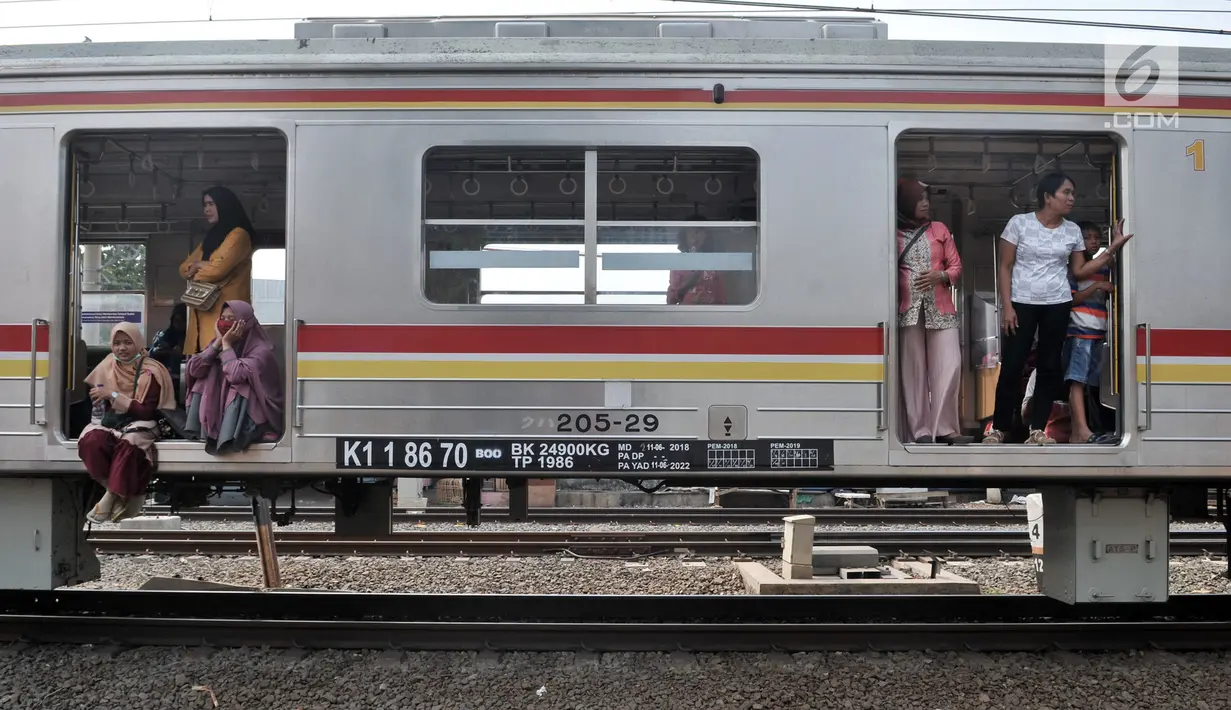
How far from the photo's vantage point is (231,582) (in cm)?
652

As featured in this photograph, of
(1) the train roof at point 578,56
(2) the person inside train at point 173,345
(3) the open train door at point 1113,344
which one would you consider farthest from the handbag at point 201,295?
(3) the open train door at point 1113,344

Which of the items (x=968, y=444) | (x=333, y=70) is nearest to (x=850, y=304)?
(x=968, y=444)

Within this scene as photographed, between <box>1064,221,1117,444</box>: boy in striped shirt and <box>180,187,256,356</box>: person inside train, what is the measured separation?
4872mm

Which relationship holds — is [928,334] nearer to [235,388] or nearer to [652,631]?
[652,631]

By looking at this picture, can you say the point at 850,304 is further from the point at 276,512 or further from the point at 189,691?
the point at 189,691

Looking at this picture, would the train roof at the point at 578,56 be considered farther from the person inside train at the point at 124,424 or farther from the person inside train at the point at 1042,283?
the person inside train at the point at 124,424

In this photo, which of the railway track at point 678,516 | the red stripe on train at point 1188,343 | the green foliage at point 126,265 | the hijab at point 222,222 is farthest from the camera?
the railway track at point 678,516

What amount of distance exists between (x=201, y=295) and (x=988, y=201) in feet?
17.0

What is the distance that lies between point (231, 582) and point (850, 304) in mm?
5134

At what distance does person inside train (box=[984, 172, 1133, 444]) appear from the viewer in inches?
184

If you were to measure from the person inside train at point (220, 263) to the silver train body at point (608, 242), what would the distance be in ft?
2.21

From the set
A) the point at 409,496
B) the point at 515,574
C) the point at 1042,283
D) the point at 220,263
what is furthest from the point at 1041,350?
the point at 409,496

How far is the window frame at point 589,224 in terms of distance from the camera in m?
4.35

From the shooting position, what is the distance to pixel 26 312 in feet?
14.6
